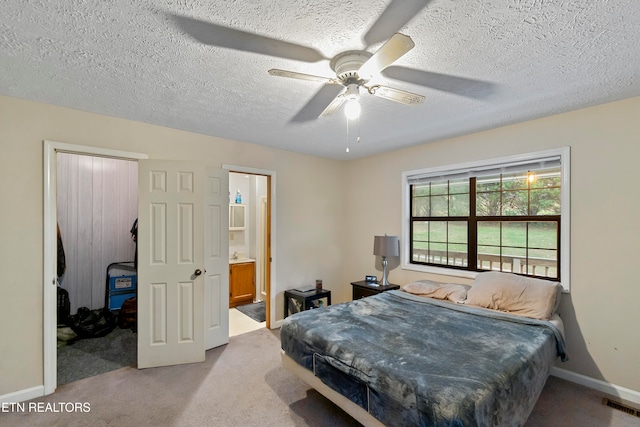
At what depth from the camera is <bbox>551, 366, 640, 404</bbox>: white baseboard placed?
7.79ft

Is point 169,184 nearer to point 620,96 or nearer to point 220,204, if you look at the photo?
point 220,204

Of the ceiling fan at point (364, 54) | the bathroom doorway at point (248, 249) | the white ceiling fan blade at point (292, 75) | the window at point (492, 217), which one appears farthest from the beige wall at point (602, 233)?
the bathroom doorway at point (248, 249)

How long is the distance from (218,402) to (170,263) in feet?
4.69

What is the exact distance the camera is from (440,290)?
3213mm

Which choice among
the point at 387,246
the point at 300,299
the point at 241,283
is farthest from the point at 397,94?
the point at 241,283

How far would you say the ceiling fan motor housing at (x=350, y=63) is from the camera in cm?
170

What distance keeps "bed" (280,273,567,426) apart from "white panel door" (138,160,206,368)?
4.03ft

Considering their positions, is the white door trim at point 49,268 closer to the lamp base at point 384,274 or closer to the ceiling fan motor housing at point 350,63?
the ceiling fan motor housing at point 350,63

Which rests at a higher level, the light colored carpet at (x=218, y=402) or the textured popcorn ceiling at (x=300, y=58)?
the textured popcorn ceiling at (x=300, y=58)

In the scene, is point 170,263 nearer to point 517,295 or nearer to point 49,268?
point 49,268

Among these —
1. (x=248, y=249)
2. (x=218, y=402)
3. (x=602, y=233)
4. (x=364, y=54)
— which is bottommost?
(x=218, y=402)

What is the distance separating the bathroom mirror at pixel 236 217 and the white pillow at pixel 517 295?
4001 millimetres

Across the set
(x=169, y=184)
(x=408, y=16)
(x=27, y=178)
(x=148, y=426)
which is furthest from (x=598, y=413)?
(x=27, y=178)

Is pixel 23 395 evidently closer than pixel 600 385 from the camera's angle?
Yes
